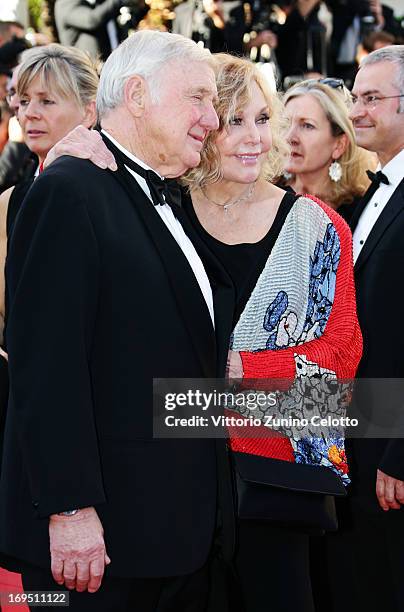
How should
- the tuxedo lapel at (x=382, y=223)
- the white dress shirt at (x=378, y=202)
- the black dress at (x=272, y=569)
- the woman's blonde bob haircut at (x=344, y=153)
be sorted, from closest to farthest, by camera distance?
1. the black dress at (x=272, y=569)
2. the tuxedo lapel at (x=382, y=223)
3. the white dress shirt at (x=378, y=202)
4. the woman's blonde bob haircut at (x=344, y=153)

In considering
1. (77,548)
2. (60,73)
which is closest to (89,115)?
(60,73)

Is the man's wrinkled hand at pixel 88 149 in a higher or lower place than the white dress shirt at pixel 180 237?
higher

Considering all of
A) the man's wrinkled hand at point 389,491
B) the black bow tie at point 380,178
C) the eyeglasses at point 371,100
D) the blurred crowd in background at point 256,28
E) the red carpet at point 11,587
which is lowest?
the red carpet at point 11,587

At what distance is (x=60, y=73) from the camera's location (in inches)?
148

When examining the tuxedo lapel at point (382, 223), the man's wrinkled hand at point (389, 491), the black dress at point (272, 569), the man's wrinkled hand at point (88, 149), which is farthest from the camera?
the tuxedo lapel at point (382, 223)

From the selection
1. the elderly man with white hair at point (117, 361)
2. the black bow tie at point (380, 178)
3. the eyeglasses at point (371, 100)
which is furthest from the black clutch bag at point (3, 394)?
the eyeglasses at point (371, 100)

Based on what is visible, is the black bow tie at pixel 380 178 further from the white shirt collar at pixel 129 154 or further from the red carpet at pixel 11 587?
the red carpet at pixel 11 587

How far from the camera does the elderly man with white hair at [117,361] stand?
2061mm

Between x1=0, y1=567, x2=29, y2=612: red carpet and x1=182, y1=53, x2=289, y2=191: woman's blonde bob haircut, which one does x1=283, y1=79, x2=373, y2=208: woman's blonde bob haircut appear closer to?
x1=182, y1=53, x2=289, y2=191: woman's blonde bob haircut

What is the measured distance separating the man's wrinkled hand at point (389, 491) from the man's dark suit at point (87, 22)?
5.50 metres

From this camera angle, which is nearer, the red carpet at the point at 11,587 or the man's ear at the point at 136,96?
the man's ear at the point at 136,96

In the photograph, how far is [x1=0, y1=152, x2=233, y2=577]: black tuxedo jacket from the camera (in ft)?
Result: 6.75

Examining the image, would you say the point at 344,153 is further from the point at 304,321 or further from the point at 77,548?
the point at 77,548

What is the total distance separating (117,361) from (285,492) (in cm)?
68
